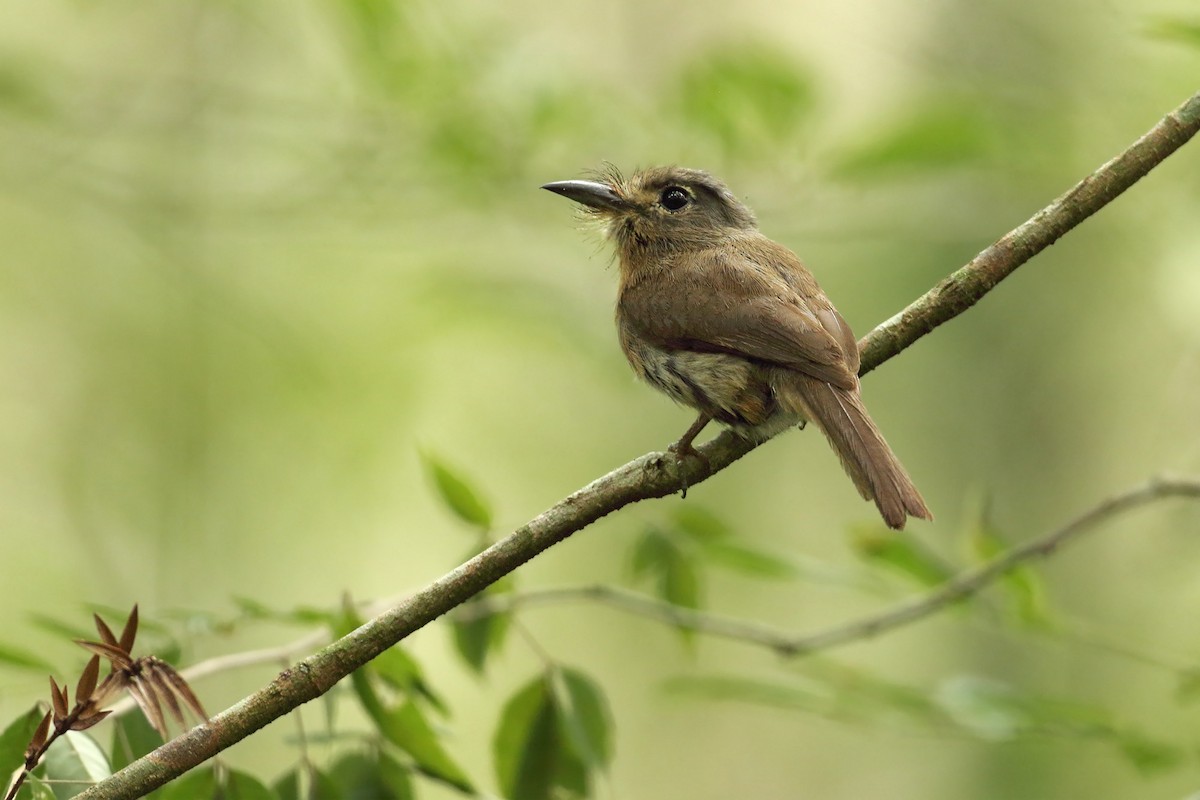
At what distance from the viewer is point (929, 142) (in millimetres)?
3234

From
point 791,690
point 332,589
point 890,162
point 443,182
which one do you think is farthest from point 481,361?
point 791,690

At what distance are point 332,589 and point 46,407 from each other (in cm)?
194

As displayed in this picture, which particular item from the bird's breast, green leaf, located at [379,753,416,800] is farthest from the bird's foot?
green leaf, located at [379,753,416,800]

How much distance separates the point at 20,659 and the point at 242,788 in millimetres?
355

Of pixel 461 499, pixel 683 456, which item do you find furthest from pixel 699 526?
pixel 461 499

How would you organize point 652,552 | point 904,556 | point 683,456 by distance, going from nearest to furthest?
point 683,456
point 652,552
point 904,556

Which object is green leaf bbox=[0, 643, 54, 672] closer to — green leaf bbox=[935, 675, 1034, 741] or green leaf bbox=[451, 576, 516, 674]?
green leaf bbox=[451, 576, 516, 674]

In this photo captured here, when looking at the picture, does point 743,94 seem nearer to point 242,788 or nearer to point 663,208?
→ point 663,208

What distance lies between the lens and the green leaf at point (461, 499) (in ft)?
6.89

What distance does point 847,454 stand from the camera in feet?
7.84

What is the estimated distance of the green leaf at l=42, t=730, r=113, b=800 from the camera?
152 cm

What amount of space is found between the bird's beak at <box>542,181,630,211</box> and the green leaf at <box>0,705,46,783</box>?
197 cm

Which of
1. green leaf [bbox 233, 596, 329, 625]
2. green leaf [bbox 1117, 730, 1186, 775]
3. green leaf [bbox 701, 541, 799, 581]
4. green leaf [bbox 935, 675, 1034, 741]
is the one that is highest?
green leaf [bbox 233, 596, 329, 625]

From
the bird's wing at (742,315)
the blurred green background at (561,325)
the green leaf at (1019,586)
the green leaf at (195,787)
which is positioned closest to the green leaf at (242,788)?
the green leaf at (195,787)
